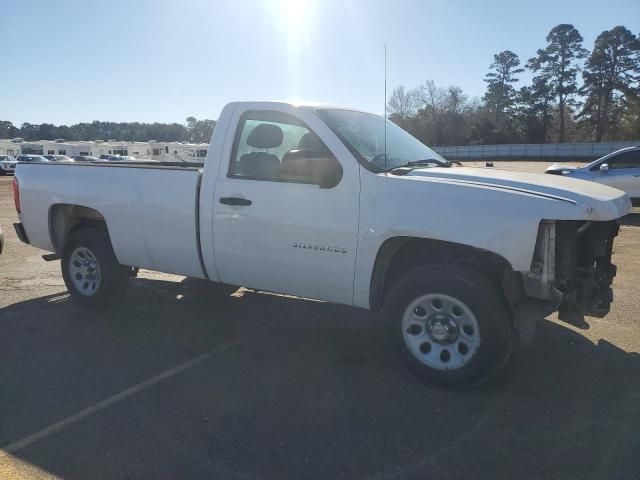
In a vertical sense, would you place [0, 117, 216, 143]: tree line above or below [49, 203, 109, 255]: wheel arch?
above

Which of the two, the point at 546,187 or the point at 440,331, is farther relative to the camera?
the point at 440,331

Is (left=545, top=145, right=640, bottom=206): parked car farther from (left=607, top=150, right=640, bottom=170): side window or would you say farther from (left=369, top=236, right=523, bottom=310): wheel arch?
Answer: (left=369, top=236, right=523, bottom=310): wheel arch

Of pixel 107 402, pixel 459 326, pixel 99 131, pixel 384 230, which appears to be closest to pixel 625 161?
pixel 459 326

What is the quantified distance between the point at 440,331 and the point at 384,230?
0.82 meters

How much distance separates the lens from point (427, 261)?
402cm

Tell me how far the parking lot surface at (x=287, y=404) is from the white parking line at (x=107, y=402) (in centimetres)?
1

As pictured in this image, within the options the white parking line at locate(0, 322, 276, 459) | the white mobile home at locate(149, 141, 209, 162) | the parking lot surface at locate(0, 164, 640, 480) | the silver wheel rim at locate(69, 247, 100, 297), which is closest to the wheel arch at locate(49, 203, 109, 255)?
the silver wheel rim at locate(69, 247, 100, 297)

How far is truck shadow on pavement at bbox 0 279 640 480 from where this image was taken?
300 centimetres

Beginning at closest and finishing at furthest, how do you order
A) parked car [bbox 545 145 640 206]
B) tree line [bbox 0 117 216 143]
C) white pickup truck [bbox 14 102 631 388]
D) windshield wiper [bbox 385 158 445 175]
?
white pickup truck [bbox 14 102 631 388]
windshield wiper [bbox 385 158 445 175]
parked car [bbox 545 145 640 206]
tree line [bbox 0 117 216 143]

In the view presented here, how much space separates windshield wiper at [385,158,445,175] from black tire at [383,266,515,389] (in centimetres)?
75

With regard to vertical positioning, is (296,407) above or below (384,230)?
below

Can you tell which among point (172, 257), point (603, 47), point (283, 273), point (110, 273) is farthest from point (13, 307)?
point (603, 47)

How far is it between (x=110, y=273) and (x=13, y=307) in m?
1.39

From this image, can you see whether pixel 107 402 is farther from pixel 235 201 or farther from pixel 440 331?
pixel 440 331
